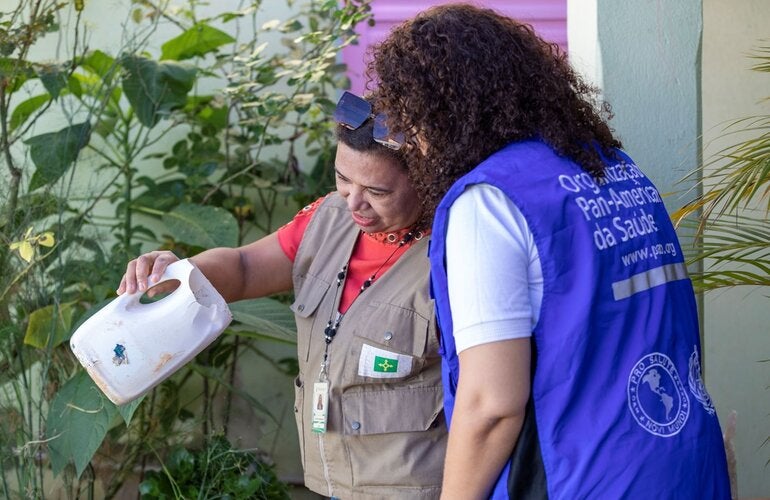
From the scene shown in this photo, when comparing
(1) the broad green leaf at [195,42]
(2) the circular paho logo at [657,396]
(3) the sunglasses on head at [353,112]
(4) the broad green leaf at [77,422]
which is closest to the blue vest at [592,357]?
(2) the circular paho logo at [657,396]

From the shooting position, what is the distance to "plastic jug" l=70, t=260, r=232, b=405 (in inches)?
82.7

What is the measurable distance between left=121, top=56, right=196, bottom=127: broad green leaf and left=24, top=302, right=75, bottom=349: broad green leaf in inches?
32.0

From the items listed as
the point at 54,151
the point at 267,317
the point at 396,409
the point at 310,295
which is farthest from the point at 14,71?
the point at 396,409

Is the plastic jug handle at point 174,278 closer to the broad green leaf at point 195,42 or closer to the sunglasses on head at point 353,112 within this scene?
the sunglasses on head at point 353,112

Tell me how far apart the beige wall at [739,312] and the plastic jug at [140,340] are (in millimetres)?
2157

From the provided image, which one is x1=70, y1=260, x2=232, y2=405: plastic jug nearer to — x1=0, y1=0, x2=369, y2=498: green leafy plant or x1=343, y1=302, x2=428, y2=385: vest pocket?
x1=343, y1=302, x2=428, y2=385: vest pocket

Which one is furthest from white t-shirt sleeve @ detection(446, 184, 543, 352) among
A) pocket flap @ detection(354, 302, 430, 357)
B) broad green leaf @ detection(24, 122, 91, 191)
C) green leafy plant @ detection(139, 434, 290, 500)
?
broad green leaf @ detection(24, 122, 91, 191)

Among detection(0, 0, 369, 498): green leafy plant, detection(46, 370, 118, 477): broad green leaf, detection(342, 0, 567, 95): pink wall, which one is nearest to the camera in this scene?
detection(46, 370, 118, 477): broad green leaf

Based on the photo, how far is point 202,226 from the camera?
372cm

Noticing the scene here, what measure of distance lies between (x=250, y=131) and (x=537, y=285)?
2506 millimetres

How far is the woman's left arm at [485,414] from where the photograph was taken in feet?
5.23

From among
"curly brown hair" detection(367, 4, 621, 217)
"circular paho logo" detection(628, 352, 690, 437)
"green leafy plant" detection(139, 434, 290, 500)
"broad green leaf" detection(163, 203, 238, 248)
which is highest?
"curly brown hair" detection(367, 4, 621, 217)

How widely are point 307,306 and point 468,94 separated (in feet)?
2.60

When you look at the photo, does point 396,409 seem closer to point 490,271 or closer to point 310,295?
point 310,295
